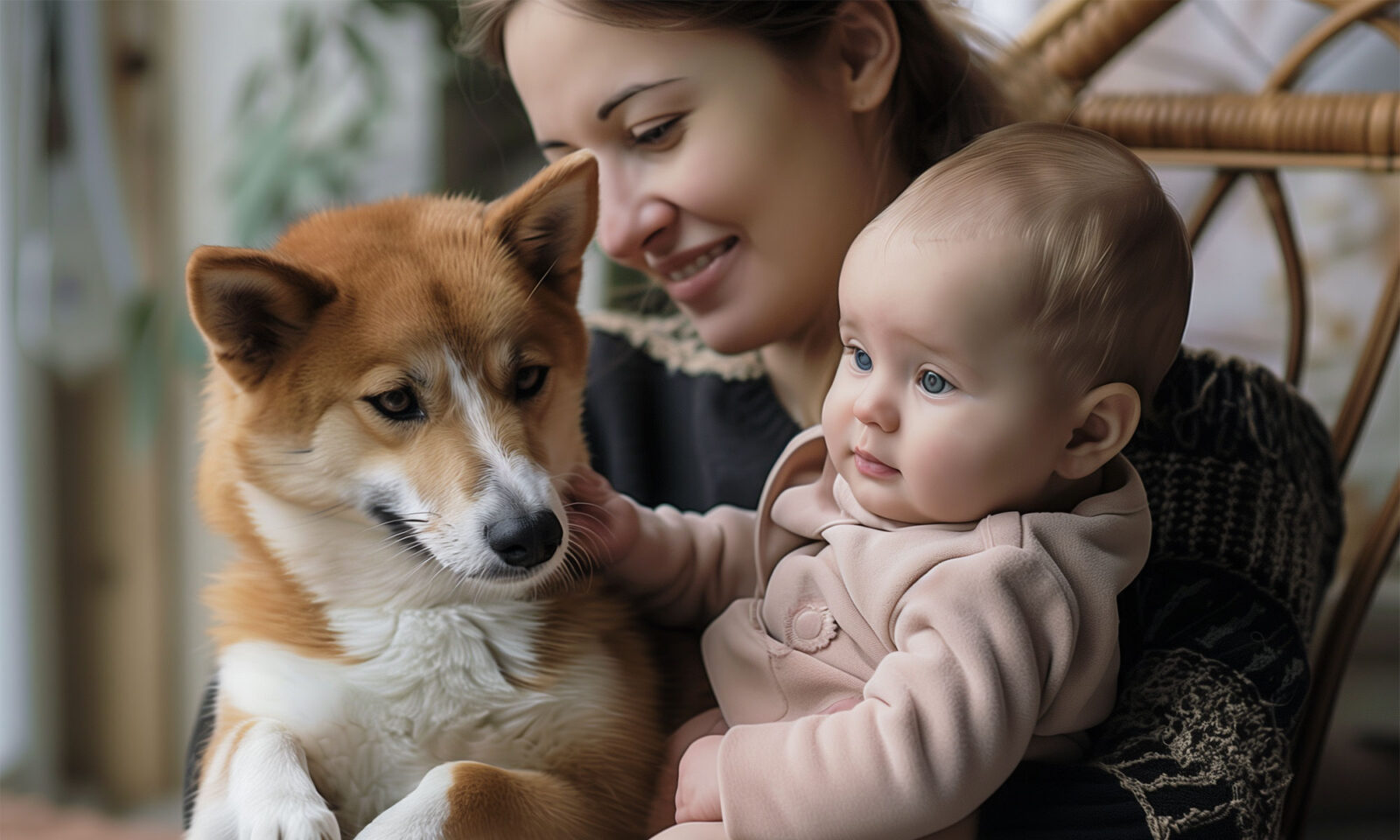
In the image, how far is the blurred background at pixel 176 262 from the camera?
6.26 feet

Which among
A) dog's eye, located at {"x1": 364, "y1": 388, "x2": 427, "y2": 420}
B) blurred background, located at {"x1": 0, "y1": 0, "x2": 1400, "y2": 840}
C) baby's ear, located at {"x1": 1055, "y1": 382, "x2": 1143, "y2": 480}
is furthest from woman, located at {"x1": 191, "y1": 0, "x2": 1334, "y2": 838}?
blurred background, located at {"x1": 0, "y1": 0, "x2": 1400, "y2": 840}

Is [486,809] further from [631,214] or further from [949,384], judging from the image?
[631,214]

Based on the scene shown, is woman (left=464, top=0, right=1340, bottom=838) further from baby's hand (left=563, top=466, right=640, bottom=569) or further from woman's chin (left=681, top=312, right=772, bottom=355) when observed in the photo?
baby's hand (left=563, top=466, right=640, bottom=569)

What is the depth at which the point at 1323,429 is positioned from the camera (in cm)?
133

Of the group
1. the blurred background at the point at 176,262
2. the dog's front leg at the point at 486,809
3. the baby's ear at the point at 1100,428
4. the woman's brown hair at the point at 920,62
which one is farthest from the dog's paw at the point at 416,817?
the blurred background at the point at 176,262

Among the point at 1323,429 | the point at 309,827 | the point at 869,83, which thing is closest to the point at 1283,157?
the point at 1323,429

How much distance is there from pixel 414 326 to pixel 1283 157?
4.20 ft

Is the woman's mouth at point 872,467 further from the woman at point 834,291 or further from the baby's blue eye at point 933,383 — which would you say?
the woman at point 834,291

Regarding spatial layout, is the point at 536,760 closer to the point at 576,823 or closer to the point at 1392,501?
the point at 576,823

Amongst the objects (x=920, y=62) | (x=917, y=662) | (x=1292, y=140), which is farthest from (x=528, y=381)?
(x=1292, y=140)

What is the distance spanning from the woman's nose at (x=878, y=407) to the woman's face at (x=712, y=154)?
380 millimetres

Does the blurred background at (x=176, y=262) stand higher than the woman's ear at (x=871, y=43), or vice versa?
the woman's ear at (x=871, y=43)

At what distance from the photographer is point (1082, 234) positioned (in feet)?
2.53

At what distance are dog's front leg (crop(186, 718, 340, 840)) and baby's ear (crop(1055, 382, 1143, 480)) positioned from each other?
609 millimetres
